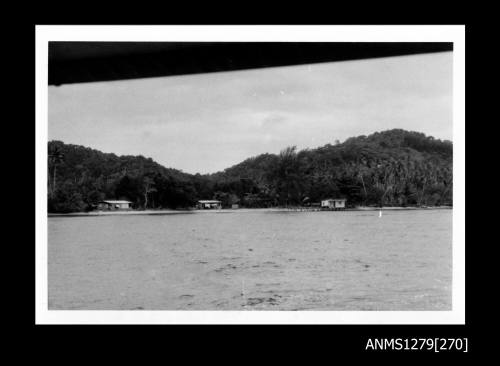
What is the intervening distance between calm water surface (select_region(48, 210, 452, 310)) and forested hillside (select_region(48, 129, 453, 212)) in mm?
205

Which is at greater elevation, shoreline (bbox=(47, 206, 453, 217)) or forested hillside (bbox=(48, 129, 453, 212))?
forested hillside (bbox=(48, 129, 453, 212))

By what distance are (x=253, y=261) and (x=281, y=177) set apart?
105 centimetres

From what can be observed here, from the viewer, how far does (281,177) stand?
4855 mm

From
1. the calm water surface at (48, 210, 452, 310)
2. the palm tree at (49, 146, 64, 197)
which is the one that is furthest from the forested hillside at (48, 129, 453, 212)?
the calm water surface at (48, 210, 452, 310)

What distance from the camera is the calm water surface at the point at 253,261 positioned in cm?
404

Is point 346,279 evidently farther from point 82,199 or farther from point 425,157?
point 82,199

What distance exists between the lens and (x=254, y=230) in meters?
4.82

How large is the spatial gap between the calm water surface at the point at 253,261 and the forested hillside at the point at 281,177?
0.21 m

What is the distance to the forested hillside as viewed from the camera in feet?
14.4

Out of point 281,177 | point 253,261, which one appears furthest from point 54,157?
point 281,177

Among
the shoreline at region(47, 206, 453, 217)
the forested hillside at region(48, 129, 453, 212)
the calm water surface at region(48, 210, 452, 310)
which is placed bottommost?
the calm water surface at region(48, 210, 452, 310)

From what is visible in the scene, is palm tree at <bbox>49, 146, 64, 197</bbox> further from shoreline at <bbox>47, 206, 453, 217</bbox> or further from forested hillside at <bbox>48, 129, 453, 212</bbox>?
shoreline at <bbox>47, 206, 453, 217</bbox>

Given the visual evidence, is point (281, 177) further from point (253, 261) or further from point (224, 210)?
point (253, 261)

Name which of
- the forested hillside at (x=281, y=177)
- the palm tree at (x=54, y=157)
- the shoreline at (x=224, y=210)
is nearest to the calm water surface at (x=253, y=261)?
the shoreline at (x=224, y=210)
